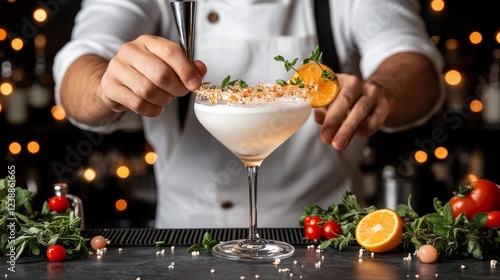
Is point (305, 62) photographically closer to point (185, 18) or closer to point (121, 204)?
point (185, 18)

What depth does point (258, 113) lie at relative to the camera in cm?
139

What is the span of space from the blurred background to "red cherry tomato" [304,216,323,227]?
1.88 metres

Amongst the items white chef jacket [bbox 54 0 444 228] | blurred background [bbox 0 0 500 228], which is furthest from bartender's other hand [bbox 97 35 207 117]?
blurred background [bbox 0 0 500 228]

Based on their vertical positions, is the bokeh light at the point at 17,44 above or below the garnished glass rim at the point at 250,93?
above

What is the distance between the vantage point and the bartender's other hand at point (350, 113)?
1763 millimetres

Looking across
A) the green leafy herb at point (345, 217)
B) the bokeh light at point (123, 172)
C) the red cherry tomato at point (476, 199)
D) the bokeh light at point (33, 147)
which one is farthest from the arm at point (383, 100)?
the bokeh light at point (33, 147)

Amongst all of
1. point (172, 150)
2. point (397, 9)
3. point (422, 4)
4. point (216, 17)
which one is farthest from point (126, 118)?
point (422, 4)

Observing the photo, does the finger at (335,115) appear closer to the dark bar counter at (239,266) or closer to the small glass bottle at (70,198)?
the dark bar counter at (239,266)

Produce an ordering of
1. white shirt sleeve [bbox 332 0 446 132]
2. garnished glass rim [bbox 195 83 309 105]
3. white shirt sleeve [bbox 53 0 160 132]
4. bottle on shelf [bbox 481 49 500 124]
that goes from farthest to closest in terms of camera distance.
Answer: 1. bottle on shelf [bbox 481 49 500 124]
2. white shirt sleeve [bbox 332 0 446 132]
3. white shirt sleeve [bbox 53 0 160 132]
4. garnished glass rim [bbox 195 83 309 105]

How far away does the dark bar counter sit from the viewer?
1284 millimetres

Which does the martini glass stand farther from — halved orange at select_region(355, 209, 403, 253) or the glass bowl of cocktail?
halved orange at select_region(355, 209, 403, 253)

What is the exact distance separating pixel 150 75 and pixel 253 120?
220 mm

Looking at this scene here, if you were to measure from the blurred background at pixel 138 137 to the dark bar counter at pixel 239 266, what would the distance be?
202 centimetres

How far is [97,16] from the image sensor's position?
90.6 inches
